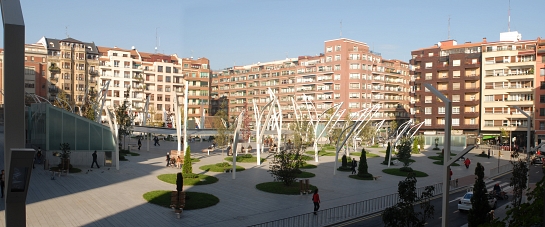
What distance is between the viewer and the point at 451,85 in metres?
84.7

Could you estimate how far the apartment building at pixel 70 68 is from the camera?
88938mm

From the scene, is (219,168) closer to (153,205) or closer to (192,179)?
(192,179)

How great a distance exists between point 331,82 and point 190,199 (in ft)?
251

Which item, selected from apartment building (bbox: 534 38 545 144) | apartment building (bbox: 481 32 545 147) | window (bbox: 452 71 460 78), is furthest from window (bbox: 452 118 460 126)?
apartment building (bbox: 534 38 545 144)

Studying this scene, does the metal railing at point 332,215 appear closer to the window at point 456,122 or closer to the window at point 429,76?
the window at point 456,122

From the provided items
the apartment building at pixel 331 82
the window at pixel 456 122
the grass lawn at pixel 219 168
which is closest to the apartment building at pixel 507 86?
the window at pixel 456 122

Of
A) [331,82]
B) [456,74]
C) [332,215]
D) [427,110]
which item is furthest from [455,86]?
[332,215]

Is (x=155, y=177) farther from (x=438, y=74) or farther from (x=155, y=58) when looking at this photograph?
(x=155, y=58)

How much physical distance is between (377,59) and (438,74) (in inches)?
668

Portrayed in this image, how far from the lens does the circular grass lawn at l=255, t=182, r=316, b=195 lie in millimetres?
25922

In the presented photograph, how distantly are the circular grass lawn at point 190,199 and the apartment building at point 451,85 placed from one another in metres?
70.3

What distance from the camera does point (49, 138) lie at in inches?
1281

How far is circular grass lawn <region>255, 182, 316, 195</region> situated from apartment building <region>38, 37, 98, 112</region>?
70.5 metres

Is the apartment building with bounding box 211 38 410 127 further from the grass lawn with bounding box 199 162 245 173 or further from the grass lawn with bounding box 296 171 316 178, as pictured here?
the grass lawn with bounding box 296 171 316 178
